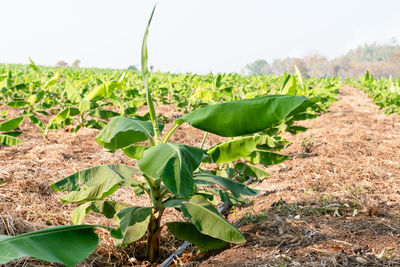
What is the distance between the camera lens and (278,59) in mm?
140125

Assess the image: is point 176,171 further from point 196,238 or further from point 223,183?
point 196,238

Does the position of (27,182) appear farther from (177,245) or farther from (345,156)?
(345,156)

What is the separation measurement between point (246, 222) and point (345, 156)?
3.01 m

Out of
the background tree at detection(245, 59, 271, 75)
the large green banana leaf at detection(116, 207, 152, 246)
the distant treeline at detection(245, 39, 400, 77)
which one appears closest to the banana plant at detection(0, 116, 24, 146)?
the large green banana leaf at detection(116, 207, 152, 246)

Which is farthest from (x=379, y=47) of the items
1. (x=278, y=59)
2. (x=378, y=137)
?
(x=378, y=137)

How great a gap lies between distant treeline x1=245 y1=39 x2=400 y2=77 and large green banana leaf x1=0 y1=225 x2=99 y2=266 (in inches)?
1793

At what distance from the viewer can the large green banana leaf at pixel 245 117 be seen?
197 centimetres

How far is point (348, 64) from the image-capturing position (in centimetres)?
9106

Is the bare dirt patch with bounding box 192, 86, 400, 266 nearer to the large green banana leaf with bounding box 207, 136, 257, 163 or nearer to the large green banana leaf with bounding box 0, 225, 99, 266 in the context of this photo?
the large green banana leaf with bounding box 207, 136, 257, 163

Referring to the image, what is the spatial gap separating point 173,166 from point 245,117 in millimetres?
527

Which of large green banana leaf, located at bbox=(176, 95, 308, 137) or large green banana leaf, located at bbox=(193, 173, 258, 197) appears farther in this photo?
large green banana leaf, located at bbox=(193, 173, 258, 197)

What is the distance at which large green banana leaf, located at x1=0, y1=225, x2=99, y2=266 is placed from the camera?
4.86 ft

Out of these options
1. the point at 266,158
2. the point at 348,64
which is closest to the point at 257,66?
the point at 348,64

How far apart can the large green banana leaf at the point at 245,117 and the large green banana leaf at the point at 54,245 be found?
2.74ft
